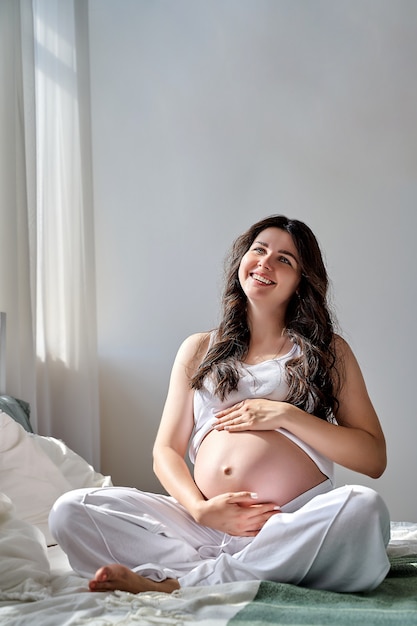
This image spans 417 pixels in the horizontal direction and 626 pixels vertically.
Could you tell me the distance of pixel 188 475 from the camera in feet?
6.35

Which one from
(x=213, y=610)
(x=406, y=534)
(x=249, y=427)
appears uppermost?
(x=249, y=427)

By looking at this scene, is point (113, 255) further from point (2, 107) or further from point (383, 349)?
point (383, 349)

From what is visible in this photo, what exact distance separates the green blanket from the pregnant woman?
71 millimetres

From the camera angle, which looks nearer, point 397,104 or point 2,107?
point 2,107

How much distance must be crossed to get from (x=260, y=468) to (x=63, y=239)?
1667 millimetres

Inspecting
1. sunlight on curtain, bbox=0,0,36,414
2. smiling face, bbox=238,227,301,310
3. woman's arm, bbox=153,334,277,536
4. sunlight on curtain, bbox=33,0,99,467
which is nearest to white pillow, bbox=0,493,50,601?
woman's arm, bbox=153,334,277,536

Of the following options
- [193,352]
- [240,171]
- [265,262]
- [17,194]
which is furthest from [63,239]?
[265,262]

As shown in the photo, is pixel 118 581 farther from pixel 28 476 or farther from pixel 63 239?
pixel 63 239

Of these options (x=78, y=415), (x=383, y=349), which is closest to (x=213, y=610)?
(x=78, y=415)

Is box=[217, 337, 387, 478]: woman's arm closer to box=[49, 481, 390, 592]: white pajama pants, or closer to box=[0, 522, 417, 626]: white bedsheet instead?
box=[49, 481, 390, 592]: white pajama pants

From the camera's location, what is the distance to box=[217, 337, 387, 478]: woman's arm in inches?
73.3

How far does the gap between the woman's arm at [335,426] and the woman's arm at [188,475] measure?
0.48 ft

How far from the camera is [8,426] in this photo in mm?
2252

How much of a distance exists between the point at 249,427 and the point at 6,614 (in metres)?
0.74
